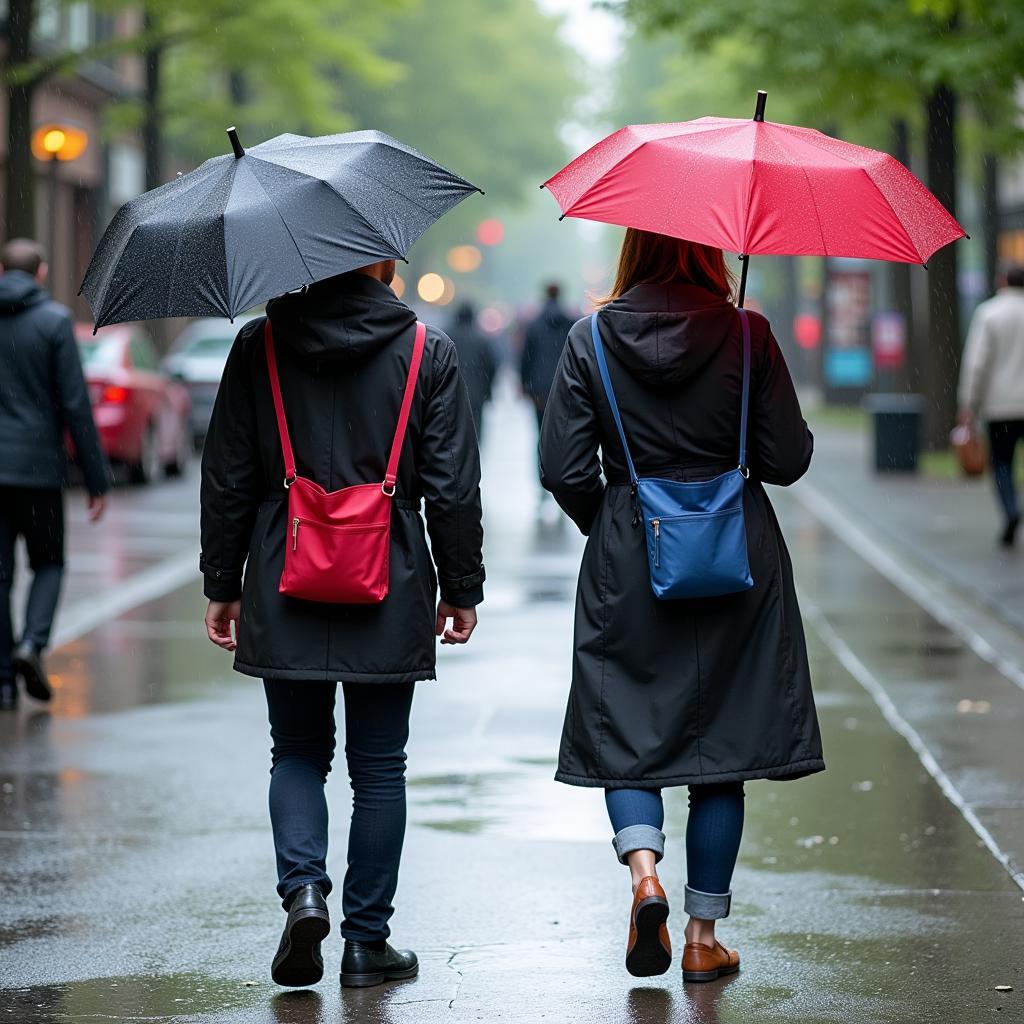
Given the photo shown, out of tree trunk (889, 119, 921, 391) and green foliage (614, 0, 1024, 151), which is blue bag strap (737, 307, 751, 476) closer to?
green foliage (614, 0, 1024, 151)

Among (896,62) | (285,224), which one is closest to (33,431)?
(285,224)

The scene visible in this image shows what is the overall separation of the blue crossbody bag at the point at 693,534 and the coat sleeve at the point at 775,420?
122 mm

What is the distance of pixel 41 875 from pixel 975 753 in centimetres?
352

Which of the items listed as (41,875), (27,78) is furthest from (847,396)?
(41,875)

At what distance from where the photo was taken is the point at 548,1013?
4.61 meters

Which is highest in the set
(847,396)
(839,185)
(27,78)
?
(27,78)

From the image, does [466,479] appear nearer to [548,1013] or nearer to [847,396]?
[548,1013]

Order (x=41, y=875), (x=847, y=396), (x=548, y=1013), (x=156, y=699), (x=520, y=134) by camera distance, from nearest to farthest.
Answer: (x=548, y=1013) < (x=41, y=875) < (x=156, y=699) < (x=847, y=396) < (x=520, y=134)

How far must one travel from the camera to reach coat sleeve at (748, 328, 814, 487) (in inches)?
191

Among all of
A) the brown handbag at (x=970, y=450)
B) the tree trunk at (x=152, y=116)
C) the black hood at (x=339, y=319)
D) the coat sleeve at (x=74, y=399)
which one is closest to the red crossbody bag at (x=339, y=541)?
the black hood at (x=339, y=319)

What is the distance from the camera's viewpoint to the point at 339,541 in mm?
4664

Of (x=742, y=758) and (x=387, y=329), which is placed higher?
(x=387, y=329)

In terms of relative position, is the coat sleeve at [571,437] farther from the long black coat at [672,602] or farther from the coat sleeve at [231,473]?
the coat sleeve at [231,473]

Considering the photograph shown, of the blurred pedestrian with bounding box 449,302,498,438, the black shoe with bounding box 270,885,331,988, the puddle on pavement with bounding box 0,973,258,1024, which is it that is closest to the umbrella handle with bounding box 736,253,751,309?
the black shoe with bounding box 270,885,331,988
